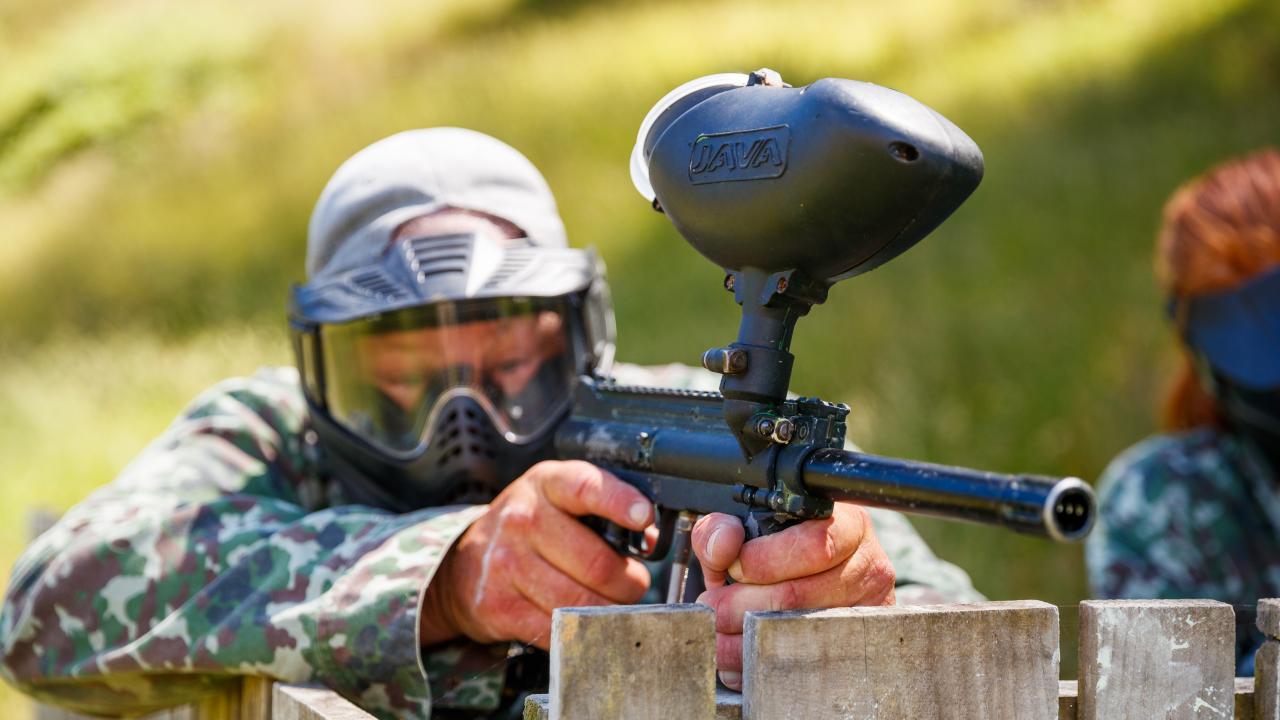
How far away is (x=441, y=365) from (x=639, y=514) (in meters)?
0.76

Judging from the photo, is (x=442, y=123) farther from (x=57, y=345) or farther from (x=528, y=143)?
(x=57, y=345)

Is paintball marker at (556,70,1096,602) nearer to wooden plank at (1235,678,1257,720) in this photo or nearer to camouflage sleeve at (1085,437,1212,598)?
wooden plank at (1235,678,1257,720)

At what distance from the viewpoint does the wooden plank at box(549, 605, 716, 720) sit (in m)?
1.21

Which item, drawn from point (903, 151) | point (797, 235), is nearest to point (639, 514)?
point (797, 235)

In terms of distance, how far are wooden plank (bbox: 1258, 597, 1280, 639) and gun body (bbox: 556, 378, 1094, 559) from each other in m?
0.44

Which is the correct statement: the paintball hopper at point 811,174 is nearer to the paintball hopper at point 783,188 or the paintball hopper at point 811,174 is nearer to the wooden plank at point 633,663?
the paintball hopper at point 783,188

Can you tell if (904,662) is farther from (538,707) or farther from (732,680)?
(538,707)

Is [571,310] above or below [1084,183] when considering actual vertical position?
below

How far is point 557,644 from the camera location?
47.6 inches

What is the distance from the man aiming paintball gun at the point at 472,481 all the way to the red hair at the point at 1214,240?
71.5 inches

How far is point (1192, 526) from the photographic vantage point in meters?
3.80

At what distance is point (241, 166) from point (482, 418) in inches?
324

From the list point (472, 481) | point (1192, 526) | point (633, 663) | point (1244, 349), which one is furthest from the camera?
point (1192, 526)

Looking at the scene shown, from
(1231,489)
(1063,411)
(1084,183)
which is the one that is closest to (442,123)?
(1084,183)
